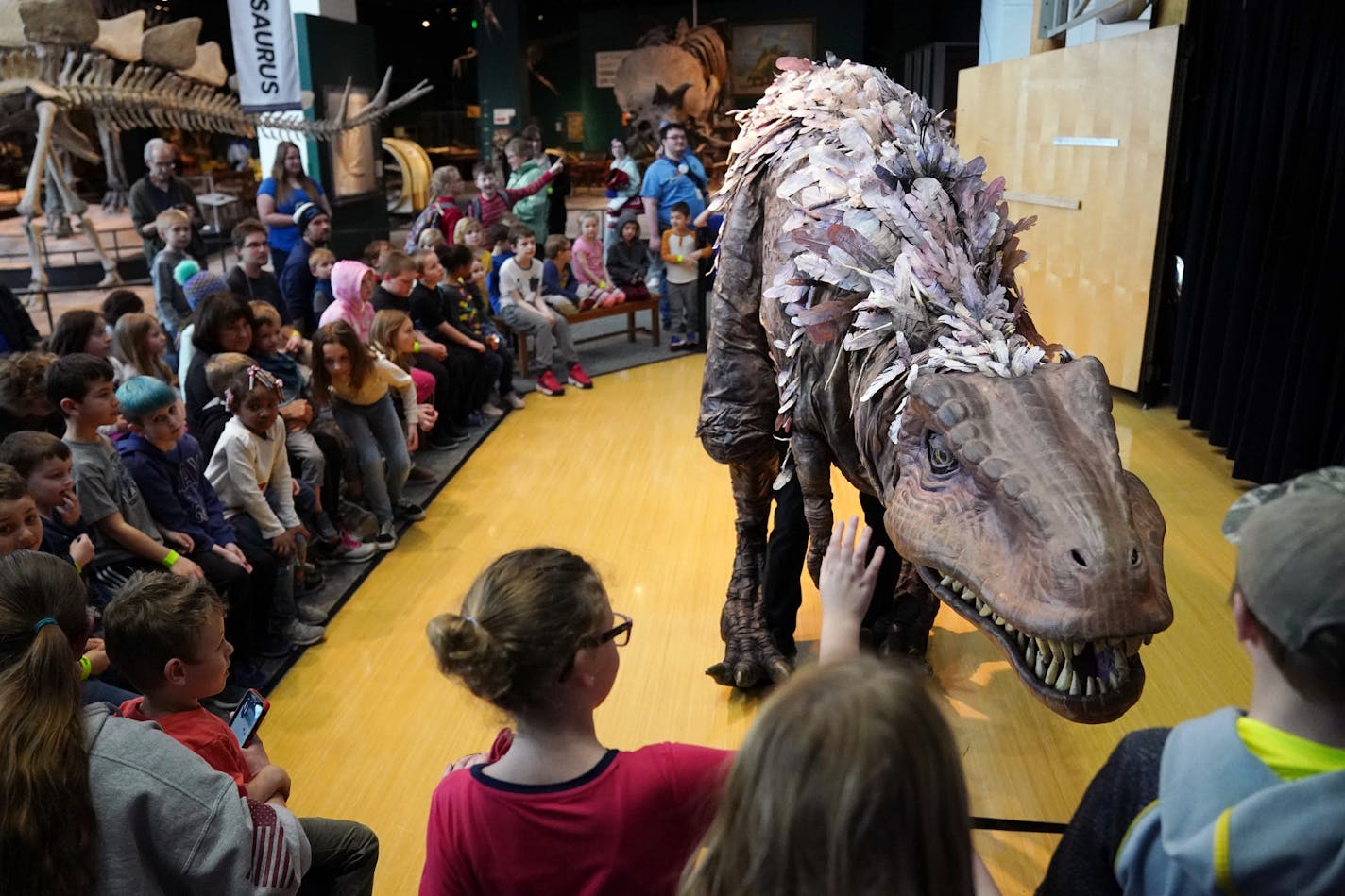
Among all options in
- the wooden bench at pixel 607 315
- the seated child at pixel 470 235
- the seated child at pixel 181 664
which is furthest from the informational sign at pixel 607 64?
the seated child at pixel 181 664

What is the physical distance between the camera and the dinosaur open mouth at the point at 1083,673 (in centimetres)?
153

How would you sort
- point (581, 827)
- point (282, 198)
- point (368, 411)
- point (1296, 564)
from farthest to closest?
point (282, 198), point (368, 411), point (581, 827), point (1296, 564)

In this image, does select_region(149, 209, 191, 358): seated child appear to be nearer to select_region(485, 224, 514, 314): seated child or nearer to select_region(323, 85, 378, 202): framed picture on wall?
select_region(485, 224, 514, 314): seated child

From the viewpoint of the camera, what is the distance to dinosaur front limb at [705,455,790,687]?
2975mm

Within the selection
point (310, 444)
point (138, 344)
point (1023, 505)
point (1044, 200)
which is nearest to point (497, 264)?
point (310, 444)

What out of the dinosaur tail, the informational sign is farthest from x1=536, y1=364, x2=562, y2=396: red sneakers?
the informational sign

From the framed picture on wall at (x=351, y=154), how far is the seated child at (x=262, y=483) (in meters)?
4.39

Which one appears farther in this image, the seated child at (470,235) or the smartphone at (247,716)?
the seated child at (470,235)

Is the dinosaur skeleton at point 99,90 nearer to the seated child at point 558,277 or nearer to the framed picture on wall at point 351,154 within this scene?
the framed picture on wall at point 351,154

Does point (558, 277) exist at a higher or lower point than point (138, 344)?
lower

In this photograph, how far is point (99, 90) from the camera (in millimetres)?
5062

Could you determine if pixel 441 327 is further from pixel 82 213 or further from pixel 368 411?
pixel 82 213

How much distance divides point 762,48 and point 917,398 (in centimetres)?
839

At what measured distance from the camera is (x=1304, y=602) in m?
0.89
